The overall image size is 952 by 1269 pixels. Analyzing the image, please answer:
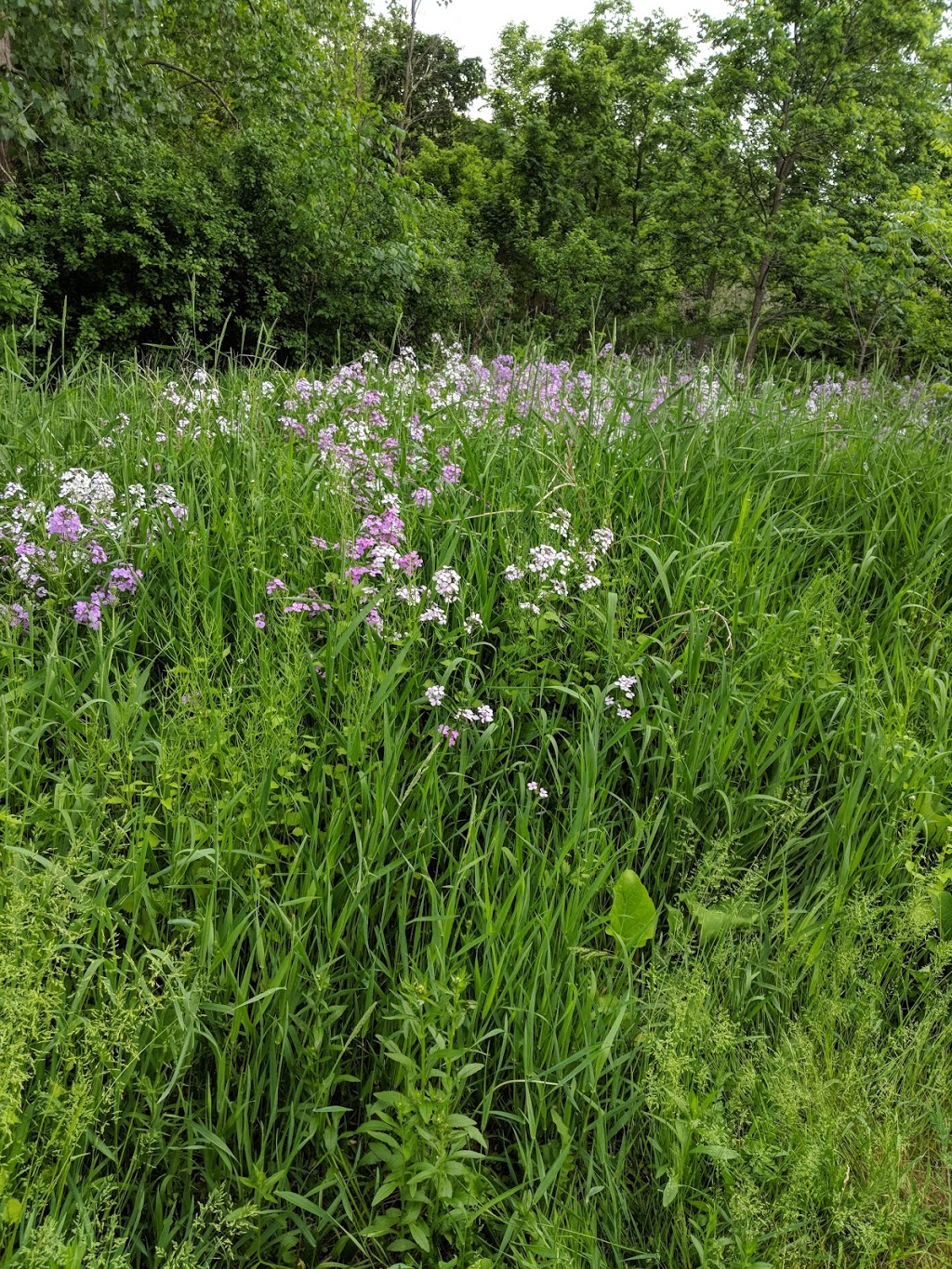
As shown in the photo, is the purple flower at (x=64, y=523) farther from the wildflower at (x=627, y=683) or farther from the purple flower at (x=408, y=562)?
the wildflower at (x=627, y=683)

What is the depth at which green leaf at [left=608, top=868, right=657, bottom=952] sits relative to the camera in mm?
1932

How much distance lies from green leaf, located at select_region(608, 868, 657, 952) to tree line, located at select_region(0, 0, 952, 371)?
279 centimetres

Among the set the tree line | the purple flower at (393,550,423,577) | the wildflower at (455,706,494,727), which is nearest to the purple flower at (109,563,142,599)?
the purple flower at (393,550,423,577)

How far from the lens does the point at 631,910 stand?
1.95 m

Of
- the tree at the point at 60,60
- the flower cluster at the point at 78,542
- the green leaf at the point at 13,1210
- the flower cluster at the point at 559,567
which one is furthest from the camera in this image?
the tree at the point at 60,60

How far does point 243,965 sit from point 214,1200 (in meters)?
0.46

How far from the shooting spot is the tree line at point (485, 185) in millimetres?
7758

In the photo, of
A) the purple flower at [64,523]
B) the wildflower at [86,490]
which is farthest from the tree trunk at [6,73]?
the purple flower at [64,523]

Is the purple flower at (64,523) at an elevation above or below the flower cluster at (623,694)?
above

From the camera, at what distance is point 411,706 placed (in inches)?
92.0

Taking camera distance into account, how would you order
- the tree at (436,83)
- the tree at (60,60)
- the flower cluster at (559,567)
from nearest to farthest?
the flower cluster at (559,567)
the tree at (60,60)
the tree at (436,83)

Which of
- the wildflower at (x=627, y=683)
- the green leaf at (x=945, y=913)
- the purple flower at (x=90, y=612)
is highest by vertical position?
the wildflower at (x=627, y=683)

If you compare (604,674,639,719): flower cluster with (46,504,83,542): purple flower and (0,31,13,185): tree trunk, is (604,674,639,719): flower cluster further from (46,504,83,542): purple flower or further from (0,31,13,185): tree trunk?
(0,31,13,185): tree trunk

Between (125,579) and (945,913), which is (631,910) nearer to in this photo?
(945,913)
